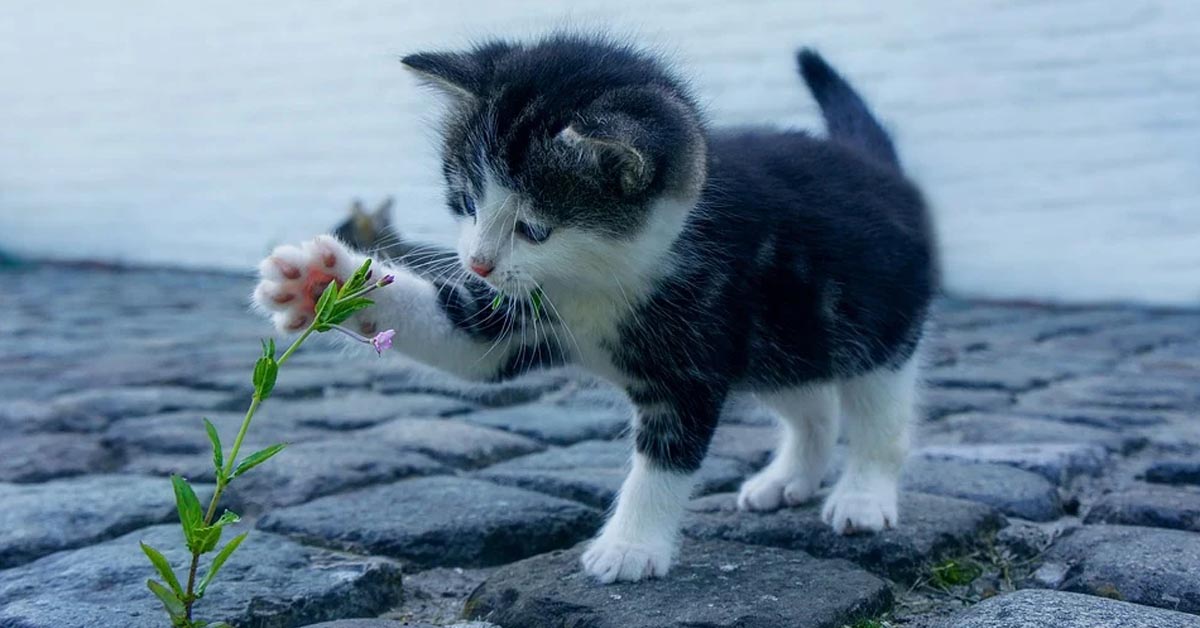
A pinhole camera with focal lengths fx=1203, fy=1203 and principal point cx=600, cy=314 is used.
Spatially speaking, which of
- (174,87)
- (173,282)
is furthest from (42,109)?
(173,282)

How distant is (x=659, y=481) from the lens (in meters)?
2.09

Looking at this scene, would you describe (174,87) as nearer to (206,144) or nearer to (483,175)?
(206,144)

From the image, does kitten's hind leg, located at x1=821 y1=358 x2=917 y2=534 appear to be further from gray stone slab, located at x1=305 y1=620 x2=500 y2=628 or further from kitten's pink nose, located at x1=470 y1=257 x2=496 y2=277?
kitten's pink nose, located at x1=470 y1=257 x2=496 y2=277

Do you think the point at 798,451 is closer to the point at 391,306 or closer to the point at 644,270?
the point at 644,270

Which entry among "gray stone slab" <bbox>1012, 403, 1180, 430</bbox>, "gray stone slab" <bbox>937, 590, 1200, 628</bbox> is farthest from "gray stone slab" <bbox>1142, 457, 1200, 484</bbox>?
"gray stone slab" <bbox>937, 590, 1200, 628</bbox>

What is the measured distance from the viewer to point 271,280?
2.01 metres

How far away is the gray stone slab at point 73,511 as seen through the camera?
2.17 metres

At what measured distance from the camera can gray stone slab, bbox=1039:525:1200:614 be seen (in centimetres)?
187

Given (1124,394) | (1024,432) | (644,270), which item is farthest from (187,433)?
(1124,394)

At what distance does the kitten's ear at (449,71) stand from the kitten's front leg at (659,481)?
0.63 meters

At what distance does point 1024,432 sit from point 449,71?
6.45 ft

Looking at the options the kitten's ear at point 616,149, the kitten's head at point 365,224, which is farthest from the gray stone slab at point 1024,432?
the kitten's head at point 365,224

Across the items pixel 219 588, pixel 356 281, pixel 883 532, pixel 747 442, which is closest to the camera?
pixel 356 281

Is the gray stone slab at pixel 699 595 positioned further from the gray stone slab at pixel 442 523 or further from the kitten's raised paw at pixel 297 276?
the kitten's raised paw at pixel 297 276
